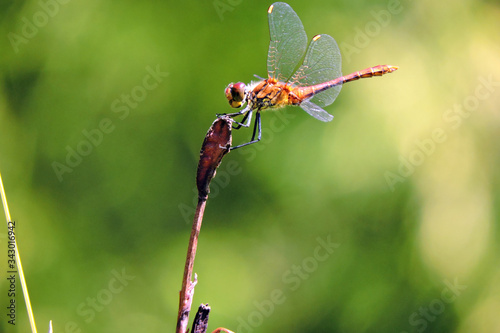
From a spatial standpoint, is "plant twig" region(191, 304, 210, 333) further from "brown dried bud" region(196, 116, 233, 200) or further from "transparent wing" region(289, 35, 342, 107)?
"transparent wing" region(289, 35, 342, 107)

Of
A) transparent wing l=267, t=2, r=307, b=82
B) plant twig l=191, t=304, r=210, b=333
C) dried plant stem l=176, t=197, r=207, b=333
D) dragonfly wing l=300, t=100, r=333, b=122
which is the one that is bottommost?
plant twig l=191, t=304, r=210, b=333

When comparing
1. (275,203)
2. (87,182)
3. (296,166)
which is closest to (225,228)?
(275,203)

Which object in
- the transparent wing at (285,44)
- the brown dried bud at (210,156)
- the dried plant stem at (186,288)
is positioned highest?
the transparent wing at (285,44)

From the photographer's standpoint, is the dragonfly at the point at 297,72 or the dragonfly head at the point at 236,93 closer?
the dragonfly head at the point at 236,93

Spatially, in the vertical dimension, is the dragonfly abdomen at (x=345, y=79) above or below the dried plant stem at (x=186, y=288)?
above

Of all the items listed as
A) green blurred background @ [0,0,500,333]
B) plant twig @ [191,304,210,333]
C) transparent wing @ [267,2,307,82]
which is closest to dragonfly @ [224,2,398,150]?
transparent wing @ [267,2,307,82]

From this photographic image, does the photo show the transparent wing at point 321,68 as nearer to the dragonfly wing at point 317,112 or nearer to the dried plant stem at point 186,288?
the dragonfly wing at point 317,112

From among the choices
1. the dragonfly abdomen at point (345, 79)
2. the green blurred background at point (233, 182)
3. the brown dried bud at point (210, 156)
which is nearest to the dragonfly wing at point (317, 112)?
the dragonfly abdomen at point (345, 79)
